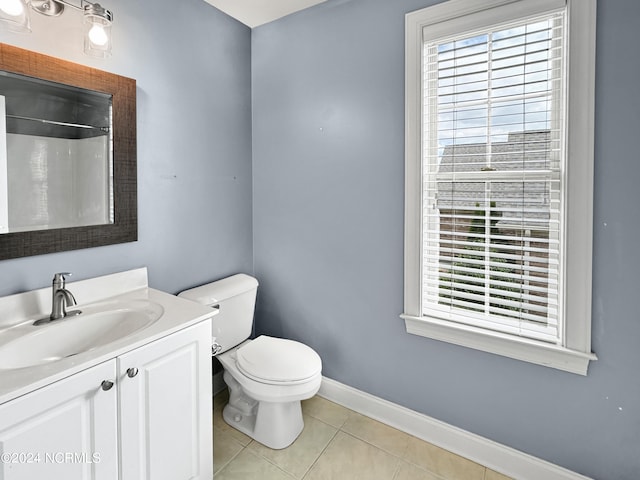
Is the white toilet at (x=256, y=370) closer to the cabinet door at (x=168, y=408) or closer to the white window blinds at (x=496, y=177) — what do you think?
the cabinet door at (x=168, y=408)

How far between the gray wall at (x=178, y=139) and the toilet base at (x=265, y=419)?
0.71 metres

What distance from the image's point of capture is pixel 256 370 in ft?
5.53

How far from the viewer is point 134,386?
3.76ft

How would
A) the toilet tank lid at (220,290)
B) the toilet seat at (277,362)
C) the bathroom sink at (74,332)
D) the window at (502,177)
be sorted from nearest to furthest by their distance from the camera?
the bathroom sink at (74,332)
the window at (502,177)
the toilet seat at (277,362)
the toilet tank lid at (220,290)

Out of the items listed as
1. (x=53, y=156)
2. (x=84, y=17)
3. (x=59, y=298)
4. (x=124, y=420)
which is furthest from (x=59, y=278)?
(x=84, y=17)

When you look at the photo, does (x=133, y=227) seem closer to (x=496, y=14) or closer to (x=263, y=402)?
(x=263, y=402)

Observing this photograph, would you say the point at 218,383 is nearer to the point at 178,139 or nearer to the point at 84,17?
the point at 178,139

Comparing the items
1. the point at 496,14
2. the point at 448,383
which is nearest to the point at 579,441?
the point at 448,383

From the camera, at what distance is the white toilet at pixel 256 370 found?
165 cm

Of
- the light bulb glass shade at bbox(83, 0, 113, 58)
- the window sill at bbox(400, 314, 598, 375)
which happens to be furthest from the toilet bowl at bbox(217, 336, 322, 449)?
the light bulb glass shade at bbox(83, 0, 113, 58)

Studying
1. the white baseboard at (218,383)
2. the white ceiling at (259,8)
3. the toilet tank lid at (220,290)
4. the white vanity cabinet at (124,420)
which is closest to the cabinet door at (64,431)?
the white vanity cabinet at (124,420)

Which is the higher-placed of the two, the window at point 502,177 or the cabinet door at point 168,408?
the window at point 502,177

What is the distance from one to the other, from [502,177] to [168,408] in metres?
1.62

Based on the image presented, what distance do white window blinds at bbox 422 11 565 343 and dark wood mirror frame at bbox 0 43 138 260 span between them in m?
1.38
